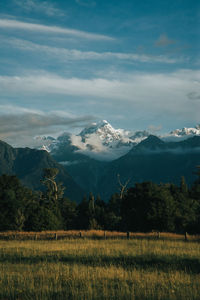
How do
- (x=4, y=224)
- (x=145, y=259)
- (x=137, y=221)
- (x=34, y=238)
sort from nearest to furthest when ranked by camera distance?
1. (x=145, y=259)
2. (x=34, y=238)
3. (x=137, y=221)
4. (x=4, y=224)

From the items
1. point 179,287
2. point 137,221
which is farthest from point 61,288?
point 137,221

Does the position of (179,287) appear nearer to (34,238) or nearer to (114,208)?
(34,238)

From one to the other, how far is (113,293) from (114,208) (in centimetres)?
9329

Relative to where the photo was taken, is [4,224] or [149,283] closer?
[149,283]

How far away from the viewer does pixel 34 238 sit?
43.5 m

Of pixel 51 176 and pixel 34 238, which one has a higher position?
pixel 51 176

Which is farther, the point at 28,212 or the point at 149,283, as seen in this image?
the point at 28,212

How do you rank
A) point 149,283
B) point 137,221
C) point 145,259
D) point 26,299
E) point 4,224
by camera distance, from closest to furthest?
point 26,299, point 149,283, point 145,259, point 137,221, point 4,224

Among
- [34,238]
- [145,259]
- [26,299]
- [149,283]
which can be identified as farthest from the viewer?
[34,238]

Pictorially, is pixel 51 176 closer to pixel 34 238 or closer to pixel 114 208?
pixel 114 208

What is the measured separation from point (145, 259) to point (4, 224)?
177 ft

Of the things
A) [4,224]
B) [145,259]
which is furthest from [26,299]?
[4,224]

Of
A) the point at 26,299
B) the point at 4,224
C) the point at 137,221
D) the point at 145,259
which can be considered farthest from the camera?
the point at 4,224

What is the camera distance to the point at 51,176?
10394cm
